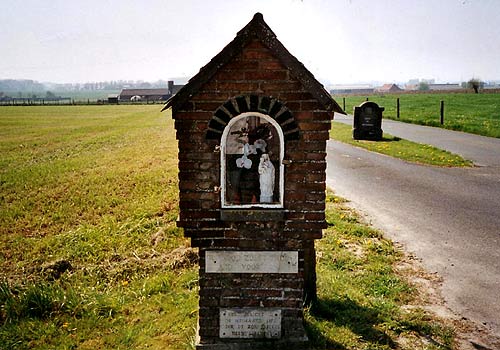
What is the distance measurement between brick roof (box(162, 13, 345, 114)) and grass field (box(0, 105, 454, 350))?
260 centimetres

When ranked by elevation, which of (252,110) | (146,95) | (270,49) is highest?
(146,95)

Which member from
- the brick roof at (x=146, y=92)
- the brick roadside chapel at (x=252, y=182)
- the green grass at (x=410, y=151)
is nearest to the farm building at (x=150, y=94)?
the brick roof at (x=146, y=92)

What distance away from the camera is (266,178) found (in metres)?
4.57

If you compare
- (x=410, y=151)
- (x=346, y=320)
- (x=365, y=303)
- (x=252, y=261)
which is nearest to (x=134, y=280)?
(x=252, y=261)

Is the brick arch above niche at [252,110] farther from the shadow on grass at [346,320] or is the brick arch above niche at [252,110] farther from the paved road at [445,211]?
the paved road at [445,211]

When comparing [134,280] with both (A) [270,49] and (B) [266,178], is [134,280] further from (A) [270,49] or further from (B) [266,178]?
(A) [270,49]

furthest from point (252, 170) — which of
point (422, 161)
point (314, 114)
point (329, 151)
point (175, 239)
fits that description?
point (329, 151)

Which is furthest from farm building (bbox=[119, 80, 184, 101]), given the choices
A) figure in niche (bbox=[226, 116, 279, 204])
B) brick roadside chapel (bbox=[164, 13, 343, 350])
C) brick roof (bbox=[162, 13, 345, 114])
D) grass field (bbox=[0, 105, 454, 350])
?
brick roof (bbox=[162, 13, 345, 114])

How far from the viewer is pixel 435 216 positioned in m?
9.27

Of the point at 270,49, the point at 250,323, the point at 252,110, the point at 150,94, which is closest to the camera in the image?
the point at 270,49

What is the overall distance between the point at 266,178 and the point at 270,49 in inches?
50.1

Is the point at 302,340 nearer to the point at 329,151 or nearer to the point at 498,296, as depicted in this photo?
the point at 498,296

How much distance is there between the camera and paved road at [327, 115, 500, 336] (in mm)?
6137

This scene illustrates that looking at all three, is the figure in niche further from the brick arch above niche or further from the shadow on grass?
the shadow on grass
